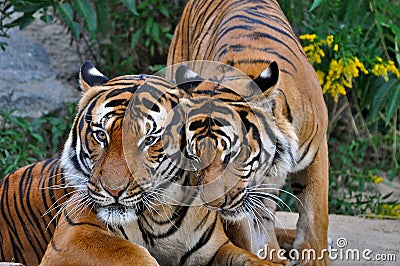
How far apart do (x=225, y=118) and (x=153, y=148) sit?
0.30 meters

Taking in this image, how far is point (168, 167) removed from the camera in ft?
8.77

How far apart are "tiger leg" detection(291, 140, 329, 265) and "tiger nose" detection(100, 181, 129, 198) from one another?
3.62 feet

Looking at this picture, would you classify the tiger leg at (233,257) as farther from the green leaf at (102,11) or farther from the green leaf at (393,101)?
the green leaf at (102,11)

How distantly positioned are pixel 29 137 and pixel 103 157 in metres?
3.31

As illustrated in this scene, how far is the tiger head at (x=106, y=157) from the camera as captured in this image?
2.55 m

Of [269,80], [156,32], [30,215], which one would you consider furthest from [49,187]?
[156,32]

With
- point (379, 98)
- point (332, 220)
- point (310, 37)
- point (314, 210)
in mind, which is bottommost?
point (332, 220)

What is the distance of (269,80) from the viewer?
286cm

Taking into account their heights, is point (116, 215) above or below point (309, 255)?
above

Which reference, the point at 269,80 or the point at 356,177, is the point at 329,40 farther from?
the point at 269,80

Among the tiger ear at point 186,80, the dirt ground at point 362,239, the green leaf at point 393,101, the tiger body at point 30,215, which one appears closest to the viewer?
the tiger ear at point 186,80

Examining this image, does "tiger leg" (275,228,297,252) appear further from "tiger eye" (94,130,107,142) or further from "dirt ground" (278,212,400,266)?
"tiger eye" (94,130,107,142)

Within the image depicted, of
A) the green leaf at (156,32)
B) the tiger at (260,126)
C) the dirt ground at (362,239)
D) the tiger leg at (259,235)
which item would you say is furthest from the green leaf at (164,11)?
the tiger leg at (259,235)

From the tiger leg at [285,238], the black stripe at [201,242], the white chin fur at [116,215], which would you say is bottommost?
the tiger leg at [285,238]
